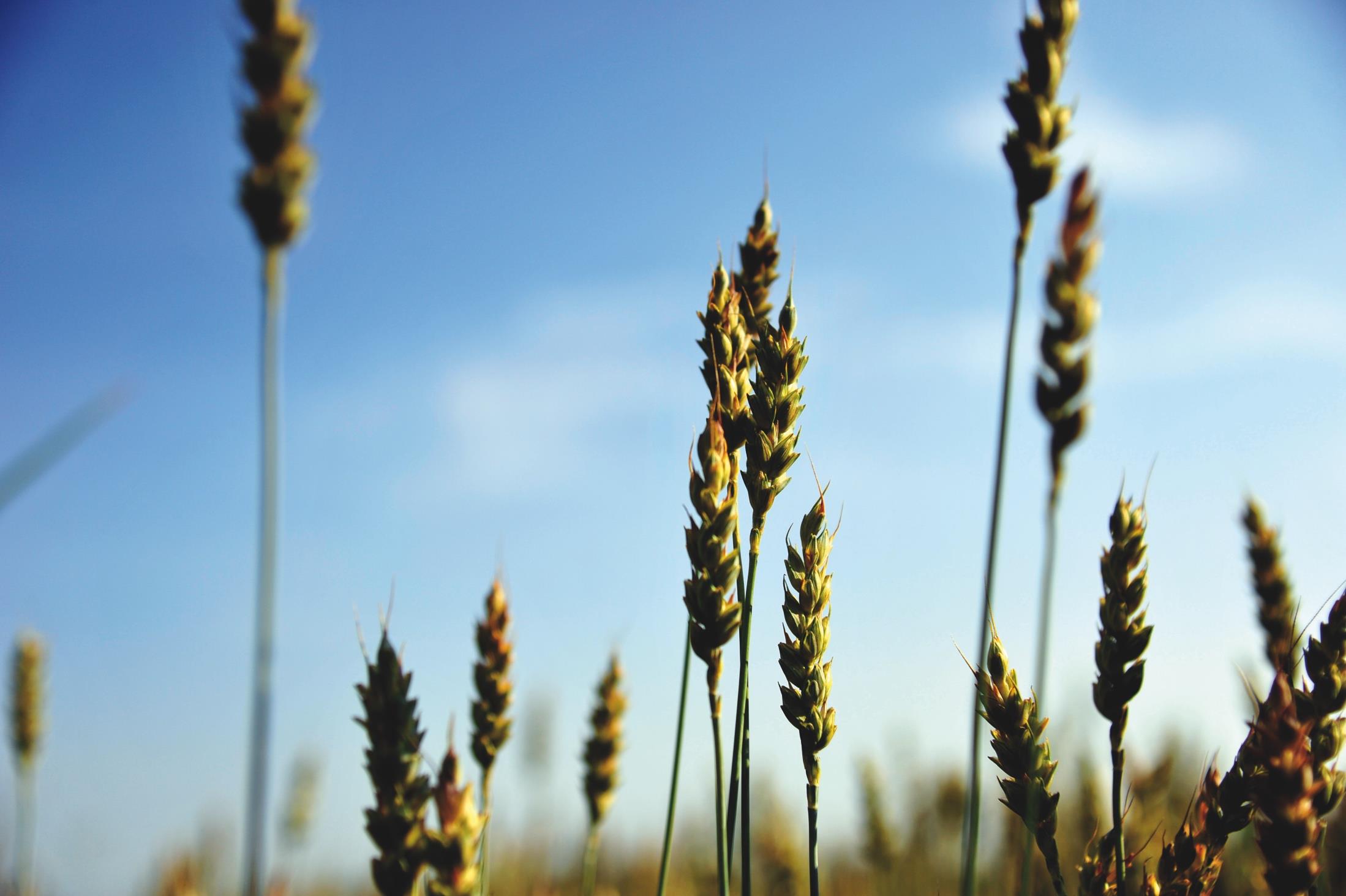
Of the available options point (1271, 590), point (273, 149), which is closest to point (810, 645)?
point (273, 149)

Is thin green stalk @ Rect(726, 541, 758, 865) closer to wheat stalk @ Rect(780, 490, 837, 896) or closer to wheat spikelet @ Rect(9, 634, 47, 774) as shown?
wheat stalk @ Rect(780, 490, 837, 896)

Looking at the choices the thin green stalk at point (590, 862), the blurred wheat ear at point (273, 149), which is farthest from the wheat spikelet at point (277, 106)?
the thin green stalk at point (590, 862)

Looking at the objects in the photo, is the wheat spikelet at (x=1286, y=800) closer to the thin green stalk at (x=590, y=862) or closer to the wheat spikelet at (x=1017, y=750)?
the wheat spikelet at (x=1017, y=750)

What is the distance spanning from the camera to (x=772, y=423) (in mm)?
2018

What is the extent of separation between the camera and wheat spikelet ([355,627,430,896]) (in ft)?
5.18

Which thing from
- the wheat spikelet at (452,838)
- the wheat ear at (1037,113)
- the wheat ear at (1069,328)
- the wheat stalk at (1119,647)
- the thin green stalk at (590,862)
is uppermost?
the wheat ear at (1037,113)

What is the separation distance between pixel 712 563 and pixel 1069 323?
2.97 ft

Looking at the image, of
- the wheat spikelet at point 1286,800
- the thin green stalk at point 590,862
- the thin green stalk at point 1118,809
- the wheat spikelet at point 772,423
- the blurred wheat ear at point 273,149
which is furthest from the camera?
the thin green stalk at point 590,862

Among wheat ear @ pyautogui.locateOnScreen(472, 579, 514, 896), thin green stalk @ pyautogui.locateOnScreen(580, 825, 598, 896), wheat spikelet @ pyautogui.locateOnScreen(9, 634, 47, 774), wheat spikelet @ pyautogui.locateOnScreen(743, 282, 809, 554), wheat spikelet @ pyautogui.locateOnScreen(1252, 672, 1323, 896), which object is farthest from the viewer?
wheat spikelet @ pyautogui.locateOnScreen(9, 634, 47, 774)

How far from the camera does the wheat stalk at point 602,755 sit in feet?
10.6

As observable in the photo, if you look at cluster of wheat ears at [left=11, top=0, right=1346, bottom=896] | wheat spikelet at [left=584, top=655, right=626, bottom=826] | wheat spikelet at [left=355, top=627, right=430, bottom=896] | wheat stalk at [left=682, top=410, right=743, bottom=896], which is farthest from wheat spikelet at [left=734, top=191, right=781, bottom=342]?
wheat spikelet at [left=584, top=655, right=626, bottom=826]

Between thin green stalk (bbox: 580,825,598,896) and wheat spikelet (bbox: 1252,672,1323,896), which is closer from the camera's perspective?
wheat spikelet (bbox: 1252,672,1323,896)

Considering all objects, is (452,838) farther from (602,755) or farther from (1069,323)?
(602,755)

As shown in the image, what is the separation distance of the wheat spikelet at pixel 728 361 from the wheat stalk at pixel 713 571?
0.21 feet
